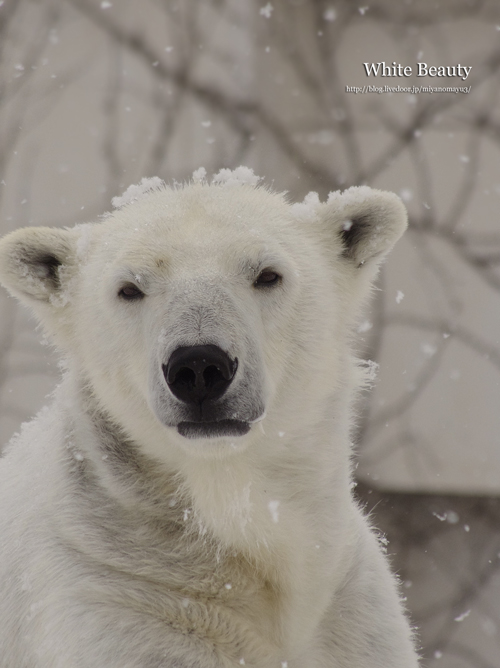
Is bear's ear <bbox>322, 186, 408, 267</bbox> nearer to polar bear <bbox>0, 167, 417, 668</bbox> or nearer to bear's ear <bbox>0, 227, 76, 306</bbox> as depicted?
polar bear <bbox>0, 167, 417, 668</bbox>

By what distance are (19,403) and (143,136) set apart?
219 cm

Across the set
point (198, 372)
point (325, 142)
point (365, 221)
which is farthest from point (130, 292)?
point (325, 142)

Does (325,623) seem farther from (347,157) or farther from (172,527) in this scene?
(347,157)

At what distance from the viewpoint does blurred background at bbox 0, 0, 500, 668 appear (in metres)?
5.36

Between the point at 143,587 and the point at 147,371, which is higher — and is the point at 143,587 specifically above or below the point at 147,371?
below

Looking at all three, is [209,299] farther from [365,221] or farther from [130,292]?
[365,221]

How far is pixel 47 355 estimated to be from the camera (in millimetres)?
5582

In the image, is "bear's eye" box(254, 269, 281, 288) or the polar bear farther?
"bear's eye" box(254, 269, 281, 288)

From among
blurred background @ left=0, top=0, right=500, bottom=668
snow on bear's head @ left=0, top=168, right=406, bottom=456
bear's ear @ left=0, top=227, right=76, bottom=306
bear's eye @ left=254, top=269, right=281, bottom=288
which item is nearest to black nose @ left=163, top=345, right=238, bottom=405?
snow on bear's head @ left=0, top=168, right=406, bottom=456

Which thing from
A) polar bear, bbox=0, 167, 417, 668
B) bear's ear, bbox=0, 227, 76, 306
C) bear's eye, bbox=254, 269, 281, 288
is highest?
bear's ear, bbox=0, 227, 76, 306

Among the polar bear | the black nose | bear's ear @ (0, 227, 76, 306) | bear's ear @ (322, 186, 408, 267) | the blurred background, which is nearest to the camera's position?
the black nose

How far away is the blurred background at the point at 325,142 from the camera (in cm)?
536

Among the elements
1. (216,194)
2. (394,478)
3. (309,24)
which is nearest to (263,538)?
(216,194)

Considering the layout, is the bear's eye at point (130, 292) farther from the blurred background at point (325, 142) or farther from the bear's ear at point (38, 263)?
the blurred background at point (325, 142)
